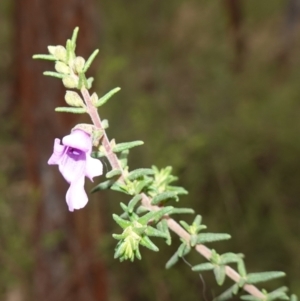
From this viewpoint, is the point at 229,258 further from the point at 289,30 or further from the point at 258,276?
the point at 289,30

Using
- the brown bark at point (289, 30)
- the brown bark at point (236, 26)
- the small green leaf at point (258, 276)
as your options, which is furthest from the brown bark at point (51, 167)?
the brown bark at point (289, 30)

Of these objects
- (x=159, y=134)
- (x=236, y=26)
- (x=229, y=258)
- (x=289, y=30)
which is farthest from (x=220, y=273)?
(x=289, y=30)

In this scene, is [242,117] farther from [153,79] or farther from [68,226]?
[68,226]

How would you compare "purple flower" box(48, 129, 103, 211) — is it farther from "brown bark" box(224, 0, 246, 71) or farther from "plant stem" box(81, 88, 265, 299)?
"brown bark" box(224, 0, 246, 71)

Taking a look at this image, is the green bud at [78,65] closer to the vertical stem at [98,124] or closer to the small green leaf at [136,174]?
the vertical stem at [98,124]

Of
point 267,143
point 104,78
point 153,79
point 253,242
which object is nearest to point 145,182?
point 104,78

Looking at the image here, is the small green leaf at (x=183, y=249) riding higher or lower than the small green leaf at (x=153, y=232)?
lower
